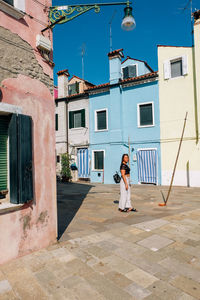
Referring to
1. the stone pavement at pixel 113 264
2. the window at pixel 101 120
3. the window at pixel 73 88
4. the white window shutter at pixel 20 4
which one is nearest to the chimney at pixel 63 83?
the window at pixel 73 88

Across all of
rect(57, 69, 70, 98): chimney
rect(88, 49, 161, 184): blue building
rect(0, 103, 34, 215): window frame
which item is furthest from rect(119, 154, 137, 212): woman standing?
rect(57, 69, 70, 98): chimney

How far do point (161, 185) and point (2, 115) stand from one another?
11.6 m

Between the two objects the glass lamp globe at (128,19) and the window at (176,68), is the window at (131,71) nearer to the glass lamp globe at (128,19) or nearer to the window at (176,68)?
the window at (176,68)

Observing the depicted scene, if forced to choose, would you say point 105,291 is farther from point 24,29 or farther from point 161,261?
point 24,29

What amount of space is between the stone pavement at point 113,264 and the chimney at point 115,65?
454 inches

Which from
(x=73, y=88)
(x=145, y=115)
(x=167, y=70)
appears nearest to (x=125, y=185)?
(x=145, y=115)

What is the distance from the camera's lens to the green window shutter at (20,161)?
134 inches

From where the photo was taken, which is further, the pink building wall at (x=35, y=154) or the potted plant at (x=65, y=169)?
the potted plant at (x=65, y=169)

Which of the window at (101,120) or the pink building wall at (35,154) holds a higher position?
the window at (101,120)

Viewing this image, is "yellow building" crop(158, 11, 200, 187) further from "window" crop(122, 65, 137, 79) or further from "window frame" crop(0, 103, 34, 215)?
"window frame" crop(0, 103, 34, 215)

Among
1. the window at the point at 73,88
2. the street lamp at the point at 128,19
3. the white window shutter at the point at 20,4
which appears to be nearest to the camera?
the white window shutter at the point at 20,4

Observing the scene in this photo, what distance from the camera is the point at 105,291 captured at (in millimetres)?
2617

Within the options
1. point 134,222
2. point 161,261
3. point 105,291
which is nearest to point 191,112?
point 134,222

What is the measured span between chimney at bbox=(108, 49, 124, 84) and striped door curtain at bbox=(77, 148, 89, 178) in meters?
5.60
